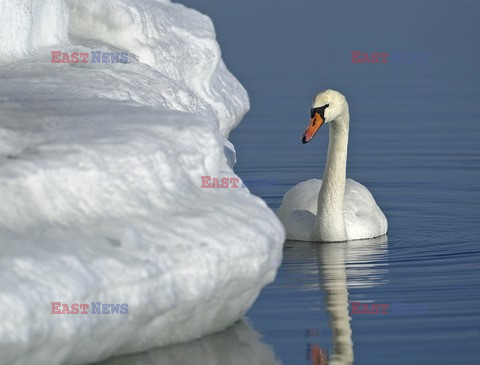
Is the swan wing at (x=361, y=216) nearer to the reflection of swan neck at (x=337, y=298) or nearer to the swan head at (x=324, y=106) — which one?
the reflection of swan neck at (x=337, y=298)

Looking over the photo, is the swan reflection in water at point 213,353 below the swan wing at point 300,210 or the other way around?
below

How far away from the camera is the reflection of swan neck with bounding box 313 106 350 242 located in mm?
12250

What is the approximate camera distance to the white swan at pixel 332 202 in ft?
40.3

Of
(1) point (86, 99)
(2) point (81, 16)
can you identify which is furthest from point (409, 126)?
(1) point (86, 99)

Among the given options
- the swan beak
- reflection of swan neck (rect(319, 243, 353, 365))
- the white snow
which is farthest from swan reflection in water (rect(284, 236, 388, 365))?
the swan beak

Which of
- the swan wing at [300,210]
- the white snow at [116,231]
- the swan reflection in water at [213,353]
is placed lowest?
the swan reflection in water at [213,353]

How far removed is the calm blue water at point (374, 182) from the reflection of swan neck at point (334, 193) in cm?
17

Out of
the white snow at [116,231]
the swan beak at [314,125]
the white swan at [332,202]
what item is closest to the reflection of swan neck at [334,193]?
the white swan at [332,202]

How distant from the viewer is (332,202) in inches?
485

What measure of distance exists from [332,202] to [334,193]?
0.13m

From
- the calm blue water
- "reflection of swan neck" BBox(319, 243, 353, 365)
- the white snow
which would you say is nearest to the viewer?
the white snow

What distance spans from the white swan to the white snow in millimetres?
3357

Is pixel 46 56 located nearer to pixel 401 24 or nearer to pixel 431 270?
pixel 431 270

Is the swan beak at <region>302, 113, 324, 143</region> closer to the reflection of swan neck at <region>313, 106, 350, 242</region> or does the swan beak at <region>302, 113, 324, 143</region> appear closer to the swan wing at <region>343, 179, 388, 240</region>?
the reflection of swan neck at <region>313, 106, 350, 242</region>
